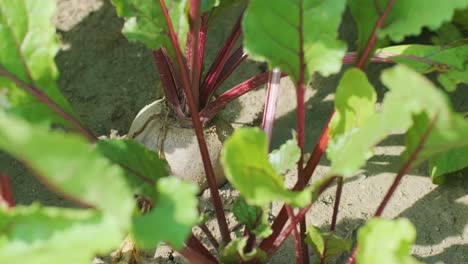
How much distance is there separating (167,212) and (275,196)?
0.74ft

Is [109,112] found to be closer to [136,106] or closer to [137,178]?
[136,106]

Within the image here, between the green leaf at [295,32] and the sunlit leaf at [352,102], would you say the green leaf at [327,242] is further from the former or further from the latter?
the green leaf at [295,32]

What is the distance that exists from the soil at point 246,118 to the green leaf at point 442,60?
36 centimetres

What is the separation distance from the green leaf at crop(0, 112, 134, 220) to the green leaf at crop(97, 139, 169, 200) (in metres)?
0.38

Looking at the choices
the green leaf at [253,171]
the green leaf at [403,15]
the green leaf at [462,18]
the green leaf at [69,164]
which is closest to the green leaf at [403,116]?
the green leaf at [253,171]

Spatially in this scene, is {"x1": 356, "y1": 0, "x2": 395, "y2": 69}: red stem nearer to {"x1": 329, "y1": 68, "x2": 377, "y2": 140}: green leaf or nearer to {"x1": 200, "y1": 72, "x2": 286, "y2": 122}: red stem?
{"x1": 329, "y1": 68, "x2": 377, "y2": 140}: green leaf

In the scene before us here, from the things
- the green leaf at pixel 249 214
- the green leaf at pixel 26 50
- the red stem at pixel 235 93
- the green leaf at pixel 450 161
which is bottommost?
the green leaf at pixel 450 161

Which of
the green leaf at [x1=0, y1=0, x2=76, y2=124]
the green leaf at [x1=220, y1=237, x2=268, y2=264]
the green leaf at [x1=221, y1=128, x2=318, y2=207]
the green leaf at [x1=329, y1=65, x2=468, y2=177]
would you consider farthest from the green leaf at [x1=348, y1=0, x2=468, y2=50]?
the green leaf at [x1=0, y1=0, x2=76, y2=124]

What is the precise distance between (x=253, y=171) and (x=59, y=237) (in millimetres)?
361

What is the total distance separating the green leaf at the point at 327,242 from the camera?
4.44ft

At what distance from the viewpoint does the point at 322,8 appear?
125cm

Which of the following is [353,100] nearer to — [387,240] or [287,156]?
[287,156]

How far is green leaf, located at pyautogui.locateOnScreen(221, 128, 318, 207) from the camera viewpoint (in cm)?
108

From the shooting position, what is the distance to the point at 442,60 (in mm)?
1550
